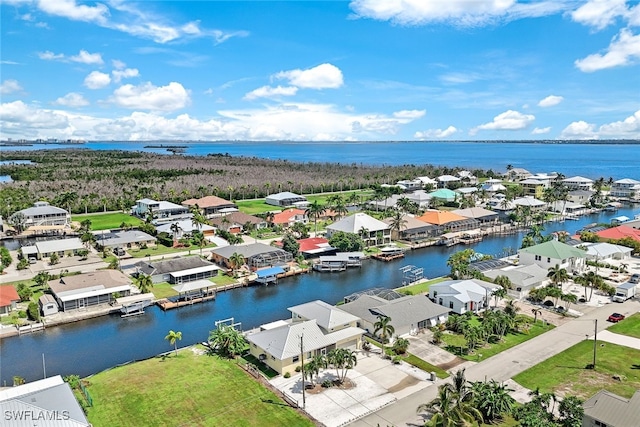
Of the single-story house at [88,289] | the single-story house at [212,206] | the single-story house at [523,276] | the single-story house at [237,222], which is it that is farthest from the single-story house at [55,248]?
the single-story house at [523,276]

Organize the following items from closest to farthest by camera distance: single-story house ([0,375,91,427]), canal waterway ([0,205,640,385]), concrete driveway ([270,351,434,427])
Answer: single-story house ([0,375,91,427]) < concrete driveway ([270,351,434,427]) < canal waterway ([0,205,640,385])

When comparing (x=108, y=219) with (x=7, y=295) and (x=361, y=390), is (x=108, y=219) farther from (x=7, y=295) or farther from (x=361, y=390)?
(x=361, y=390)

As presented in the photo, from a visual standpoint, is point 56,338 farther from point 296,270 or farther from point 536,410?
point 536,410

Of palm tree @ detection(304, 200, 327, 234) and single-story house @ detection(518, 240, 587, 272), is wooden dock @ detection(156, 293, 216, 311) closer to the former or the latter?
palm tree @ detection(304, 200, 327, 234)

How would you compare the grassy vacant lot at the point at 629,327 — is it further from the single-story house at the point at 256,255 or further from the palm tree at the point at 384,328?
the single-story house at the point at 256,255

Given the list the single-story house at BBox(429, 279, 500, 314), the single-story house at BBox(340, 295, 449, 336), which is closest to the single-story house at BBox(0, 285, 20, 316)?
the single-story house at BBox(340, 295, 449, 336)
